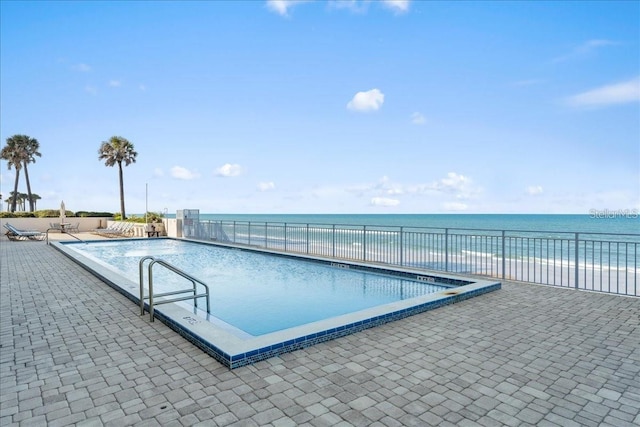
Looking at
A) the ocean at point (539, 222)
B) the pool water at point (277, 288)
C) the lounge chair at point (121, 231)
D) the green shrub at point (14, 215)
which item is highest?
the green shrub at point (14, 215)

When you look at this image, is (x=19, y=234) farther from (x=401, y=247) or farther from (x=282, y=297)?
(x=401, y=247)

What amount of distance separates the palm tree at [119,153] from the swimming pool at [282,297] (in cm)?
2221

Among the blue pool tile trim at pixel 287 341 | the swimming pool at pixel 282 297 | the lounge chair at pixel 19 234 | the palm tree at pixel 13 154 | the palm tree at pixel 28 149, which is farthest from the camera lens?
the palm tree at pixel 28 149

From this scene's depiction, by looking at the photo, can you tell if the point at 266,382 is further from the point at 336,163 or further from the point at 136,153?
the point at 336,163

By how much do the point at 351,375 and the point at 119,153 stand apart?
33021 millimetres

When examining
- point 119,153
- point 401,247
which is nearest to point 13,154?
point 119,153

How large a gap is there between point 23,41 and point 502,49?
20.4m

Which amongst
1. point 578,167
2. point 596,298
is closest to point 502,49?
point 596,298

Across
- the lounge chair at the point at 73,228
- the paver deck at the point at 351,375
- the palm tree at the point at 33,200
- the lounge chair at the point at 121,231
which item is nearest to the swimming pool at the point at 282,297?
the paver deck at the point at 351,375

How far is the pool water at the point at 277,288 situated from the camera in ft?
18.1

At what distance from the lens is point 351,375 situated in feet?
9.89

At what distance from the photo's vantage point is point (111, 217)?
27.9m

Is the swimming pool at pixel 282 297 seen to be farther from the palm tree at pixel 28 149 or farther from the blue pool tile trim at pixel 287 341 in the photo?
the palm tree at pixel 28 149

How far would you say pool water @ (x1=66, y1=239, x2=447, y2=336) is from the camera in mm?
5516
